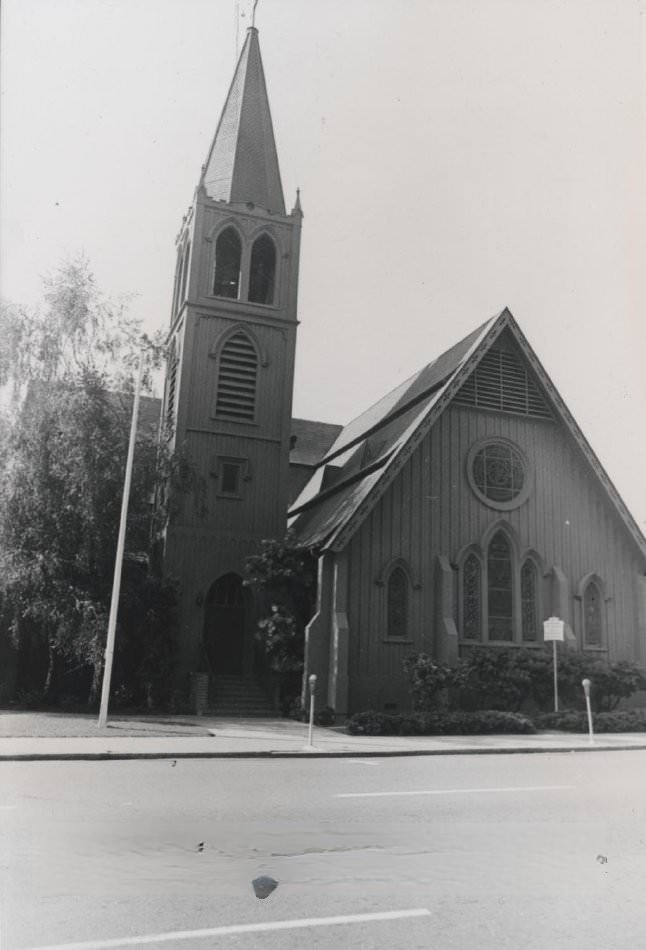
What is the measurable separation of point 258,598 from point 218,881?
20125 millimetres

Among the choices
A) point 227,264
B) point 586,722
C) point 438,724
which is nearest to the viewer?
point 438,724

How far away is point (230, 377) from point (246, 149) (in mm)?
9014

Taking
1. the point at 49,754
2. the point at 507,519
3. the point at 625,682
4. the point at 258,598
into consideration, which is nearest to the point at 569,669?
the point at 625,682

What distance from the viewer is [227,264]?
2956cm

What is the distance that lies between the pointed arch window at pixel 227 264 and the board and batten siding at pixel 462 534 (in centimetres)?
913

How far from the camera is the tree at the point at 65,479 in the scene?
21344 mm

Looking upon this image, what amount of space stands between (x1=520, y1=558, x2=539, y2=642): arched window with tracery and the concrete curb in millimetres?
7746

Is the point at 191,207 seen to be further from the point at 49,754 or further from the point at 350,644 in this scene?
the point at 49,754

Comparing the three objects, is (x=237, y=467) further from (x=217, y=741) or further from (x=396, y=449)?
(x=217, y=741)

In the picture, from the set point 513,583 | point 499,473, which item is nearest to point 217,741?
point 513,583

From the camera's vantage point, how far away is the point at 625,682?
23.6 metres

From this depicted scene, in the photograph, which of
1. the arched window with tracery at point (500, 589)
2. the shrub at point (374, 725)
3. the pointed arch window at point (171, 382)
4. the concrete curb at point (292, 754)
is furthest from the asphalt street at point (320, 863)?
the pointed arch window at point (171, 382)

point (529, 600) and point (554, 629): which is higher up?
point (529, 600)

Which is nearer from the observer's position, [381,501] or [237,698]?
[381,501]
